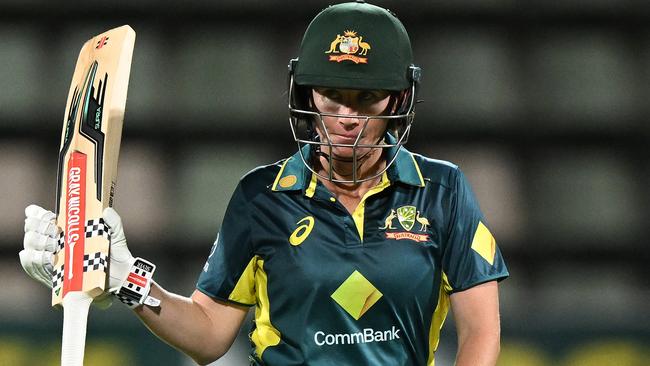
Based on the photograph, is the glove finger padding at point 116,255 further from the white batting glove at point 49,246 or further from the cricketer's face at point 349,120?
the cricketer's face at point 349,120

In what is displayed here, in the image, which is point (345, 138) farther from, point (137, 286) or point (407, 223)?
point (137, 286)

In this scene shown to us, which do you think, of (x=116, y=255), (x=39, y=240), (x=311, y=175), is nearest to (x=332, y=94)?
(x=311, y=175)

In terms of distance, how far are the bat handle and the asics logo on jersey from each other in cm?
38

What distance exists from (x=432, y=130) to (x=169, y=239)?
1.03 metres

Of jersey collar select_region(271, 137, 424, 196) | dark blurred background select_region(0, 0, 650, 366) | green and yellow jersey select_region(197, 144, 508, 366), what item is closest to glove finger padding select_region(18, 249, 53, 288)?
green and yellow jersey select_region(197, 144, 508, 366)

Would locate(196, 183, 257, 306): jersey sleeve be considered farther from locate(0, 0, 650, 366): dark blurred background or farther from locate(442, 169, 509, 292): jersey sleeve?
locate(0, 0, 650, 366): dark blurred background

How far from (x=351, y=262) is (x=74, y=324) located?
1.63 feet

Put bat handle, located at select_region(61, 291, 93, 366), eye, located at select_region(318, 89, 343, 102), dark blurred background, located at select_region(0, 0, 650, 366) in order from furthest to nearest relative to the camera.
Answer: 1. dark blurred background, located at select_region(0, 0, 650, 366)
2. eye, located at select_region(318, 89, 343, 102)
3. bat handle, located at select_region(61, 291, 93, 366)

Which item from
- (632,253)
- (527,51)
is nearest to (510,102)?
(527,51)

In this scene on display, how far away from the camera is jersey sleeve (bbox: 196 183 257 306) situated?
2232mm

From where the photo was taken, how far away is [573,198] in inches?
175

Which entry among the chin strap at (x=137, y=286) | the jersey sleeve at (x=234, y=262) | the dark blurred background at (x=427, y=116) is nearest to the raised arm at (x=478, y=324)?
the jersey sleeve at (x=234, y=262)

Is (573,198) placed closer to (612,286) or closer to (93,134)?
(612,286)

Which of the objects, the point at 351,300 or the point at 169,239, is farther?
the point at 169,239
